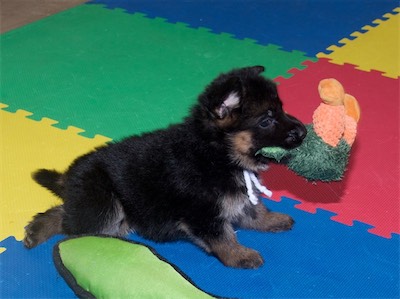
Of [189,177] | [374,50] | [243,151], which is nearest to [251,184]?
[243,151]

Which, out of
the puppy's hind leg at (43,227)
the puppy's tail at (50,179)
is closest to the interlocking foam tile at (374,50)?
the puppy's tail at (50,179)

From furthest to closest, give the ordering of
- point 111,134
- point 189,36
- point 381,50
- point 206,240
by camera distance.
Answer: point 189,36 < point 381,50 < point 111,134 < point 206,240

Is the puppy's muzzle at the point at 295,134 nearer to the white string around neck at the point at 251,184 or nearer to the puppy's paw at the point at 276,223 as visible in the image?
the white string around neck at the point at 251,184

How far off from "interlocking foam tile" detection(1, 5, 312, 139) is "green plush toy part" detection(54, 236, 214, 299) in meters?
1.63

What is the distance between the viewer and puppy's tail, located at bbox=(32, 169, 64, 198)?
12.4 ft

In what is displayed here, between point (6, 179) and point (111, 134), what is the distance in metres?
0.90

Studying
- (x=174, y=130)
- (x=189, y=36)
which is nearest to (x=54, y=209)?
(x=174, y=130)

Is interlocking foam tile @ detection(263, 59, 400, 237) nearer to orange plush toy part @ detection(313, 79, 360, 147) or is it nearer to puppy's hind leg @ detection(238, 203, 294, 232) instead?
puppy's hind leg @ detection(238, 203, 294, 232)

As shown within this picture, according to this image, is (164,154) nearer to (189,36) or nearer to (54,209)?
(54,209)

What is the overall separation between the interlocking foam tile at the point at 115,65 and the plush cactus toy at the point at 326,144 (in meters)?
1.82

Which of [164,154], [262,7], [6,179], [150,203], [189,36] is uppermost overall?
[262,7]

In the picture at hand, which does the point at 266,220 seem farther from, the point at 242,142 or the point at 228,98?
the point at 228,98

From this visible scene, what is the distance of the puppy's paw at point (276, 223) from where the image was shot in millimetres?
3703

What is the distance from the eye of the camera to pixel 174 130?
3.45 metres
